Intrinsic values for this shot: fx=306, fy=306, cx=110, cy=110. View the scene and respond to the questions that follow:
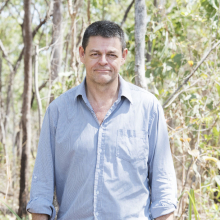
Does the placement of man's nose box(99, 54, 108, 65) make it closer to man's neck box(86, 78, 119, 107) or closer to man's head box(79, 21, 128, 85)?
man's head box(79, 21, 128, 85)

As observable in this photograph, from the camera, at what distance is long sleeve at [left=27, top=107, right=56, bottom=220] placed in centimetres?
154

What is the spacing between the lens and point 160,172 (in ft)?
5.11

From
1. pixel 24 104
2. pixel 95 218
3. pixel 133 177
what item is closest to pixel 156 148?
pixel 133 177

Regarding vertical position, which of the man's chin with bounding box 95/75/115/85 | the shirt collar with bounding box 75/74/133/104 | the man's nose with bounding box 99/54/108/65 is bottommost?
the shirt collar with bounding box 75/74/133/104

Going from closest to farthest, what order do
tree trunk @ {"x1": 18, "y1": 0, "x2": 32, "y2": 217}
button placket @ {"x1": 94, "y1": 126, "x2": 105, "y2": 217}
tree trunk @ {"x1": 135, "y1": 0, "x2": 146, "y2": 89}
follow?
button placket @ {"x1": 94, "y1": 126, "x2": 105, "y2": 217}
tree trunk @ {"x1": 135, "y1": 0, "x2": 146, "y2": 89}
tree trunk @ {"x1": 18, "y1": 0, "x2": 32, "y2": 217}

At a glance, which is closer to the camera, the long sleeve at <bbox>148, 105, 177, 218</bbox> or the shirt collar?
the long sleeve at <bbox>148, 105, 177, 218</bbox>

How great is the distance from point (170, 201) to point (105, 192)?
1.07 ft

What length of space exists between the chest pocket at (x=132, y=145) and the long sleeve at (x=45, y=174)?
362 mm

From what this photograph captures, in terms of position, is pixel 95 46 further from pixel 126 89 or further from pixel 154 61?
pixel 154 61

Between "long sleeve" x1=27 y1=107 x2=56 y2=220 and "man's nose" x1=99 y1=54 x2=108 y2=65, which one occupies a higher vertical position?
"man's nose" x1=99 y1=54 x2=108 y2=65

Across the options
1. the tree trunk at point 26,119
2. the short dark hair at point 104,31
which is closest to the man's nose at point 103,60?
the short dark hair at point 104,31

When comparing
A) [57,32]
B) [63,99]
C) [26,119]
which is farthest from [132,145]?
[57,32]

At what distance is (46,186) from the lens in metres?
1.58

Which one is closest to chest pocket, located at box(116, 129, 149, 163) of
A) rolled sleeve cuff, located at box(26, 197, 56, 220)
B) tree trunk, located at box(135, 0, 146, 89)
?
rolled sleeve cuff, located at box(26, 197, 56, 220)
